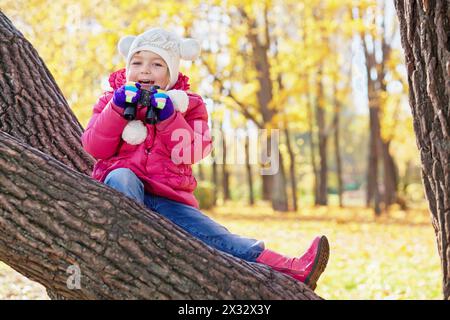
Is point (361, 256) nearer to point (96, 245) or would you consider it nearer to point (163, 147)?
point (163, 147)

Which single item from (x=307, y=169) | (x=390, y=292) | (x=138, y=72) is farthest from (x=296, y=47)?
(x=307, y=169)

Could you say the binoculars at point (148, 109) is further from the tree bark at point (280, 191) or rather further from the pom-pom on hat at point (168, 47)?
the tree bark at point (280, 191)

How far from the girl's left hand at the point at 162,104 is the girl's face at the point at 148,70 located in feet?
1.07

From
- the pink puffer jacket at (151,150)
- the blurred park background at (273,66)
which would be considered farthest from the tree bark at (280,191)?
the pink puffer jacket at (151,150)

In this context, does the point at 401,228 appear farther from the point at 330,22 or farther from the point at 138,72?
the point at 138,72

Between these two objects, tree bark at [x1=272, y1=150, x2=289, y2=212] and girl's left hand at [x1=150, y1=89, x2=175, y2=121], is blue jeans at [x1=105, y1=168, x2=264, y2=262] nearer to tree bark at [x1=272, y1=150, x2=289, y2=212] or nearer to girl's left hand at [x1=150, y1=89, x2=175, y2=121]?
girl's left hand at [x1=150, y1=89, x2=175, y2=121]

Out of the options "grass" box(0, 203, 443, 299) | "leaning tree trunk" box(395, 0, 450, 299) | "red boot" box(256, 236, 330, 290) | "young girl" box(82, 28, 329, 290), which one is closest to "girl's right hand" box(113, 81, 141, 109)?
"young girl" box(82, 28, 329, 290)

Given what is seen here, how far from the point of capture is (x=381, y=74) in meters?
16.9

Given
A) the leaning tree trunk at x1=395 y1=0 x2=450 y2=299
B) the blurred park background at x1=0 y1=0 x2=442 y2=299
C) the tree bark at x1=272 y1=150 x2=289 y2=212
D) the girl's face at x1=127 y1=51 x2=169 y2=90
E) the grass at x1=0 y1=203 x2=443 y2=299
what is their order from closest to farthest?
1. the leaning tree trunk at x1=395 y1=0 x2=450 y2=299
2. the girl's face at x1=127 y1=51 x2=169 y2=90
3. the grass at x1=0 y1=203 x2=443 y2=299
4. the blurred park background at x1=0 y1=0 x2=442 y2=299
5. the tree bark at x1=272 y1=150 x2=289 y2=212

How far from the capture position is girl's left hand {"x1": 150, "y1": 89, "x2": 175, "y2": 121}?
9.72 feet

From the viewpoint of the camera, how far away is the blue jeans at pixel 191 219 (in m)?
2.88

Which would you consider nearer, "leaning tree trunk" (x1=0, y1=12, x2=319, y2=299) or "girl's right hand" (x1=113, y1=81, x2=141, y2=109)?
"leaning tree trunk" (x1=0, y1=12, x2=319, y2=299)

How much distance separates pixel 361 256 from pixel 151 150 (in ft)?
20.2
